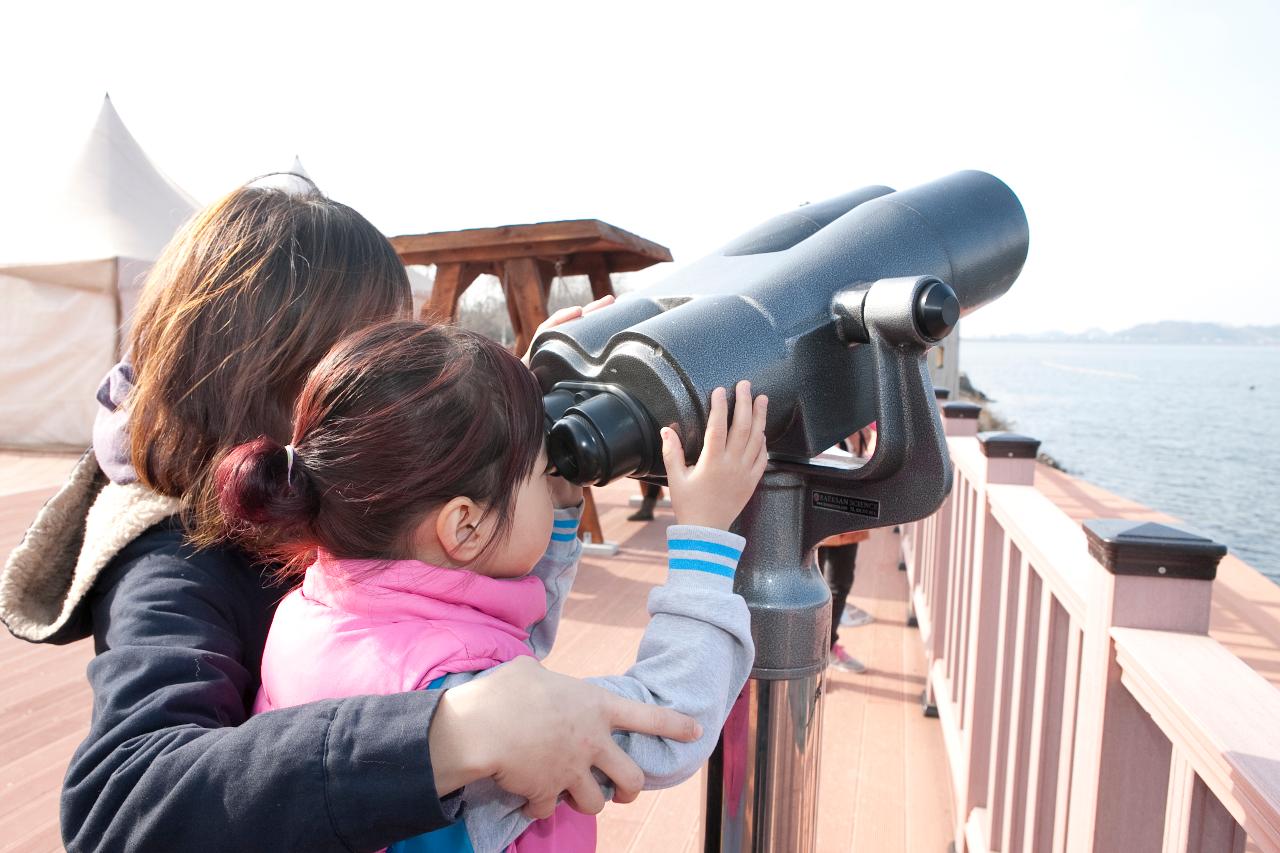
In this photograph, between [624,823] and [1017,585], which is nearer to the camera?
[1017,585]

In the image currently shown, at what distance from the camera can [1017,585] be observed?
1534 millimetres

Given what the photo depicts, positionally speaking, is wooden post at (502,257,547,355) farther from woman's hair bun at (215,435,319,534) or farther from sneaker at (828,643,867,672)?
woman's hair bun at (215,435,319,534)

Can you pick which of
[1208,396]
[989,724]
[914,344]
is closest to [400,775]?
[914,344]

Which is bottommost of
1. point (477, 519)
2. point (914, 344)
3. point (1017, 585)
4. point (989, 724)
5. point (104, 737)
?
point (989, 724)

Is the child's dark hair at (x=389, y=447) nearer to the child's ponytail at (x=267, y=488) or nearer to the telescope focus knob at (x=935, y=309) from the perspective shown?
the child's ponytail at (x=267, y=488)

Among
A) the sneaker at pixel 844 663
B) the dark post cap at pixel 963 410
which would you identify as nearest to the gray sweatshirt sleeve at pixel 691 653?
the dark post cap at pixel 963 410

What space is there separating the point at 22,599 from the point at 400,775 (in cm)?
60

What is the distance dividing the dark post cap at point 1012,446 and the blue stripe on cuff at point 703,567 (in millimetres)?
1165

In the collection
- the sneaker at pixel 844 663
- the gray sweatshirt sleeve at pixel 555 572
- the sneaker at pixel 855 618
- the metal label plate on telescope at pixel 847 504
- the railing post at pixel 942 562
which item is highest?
the metal label plate on telescope at pixel 847 504

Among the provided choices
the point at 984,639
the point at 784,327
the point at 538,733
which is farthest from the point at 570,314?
the point at 984,639

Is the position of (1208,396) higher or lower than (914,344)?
lower

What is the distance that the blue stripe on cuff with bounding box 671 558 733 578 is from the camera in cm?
69

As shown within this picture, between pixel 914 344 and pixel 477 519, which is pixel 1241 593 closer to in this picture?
pixel 914 344

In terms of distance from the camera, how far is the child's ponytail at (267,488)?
0.68 meters
